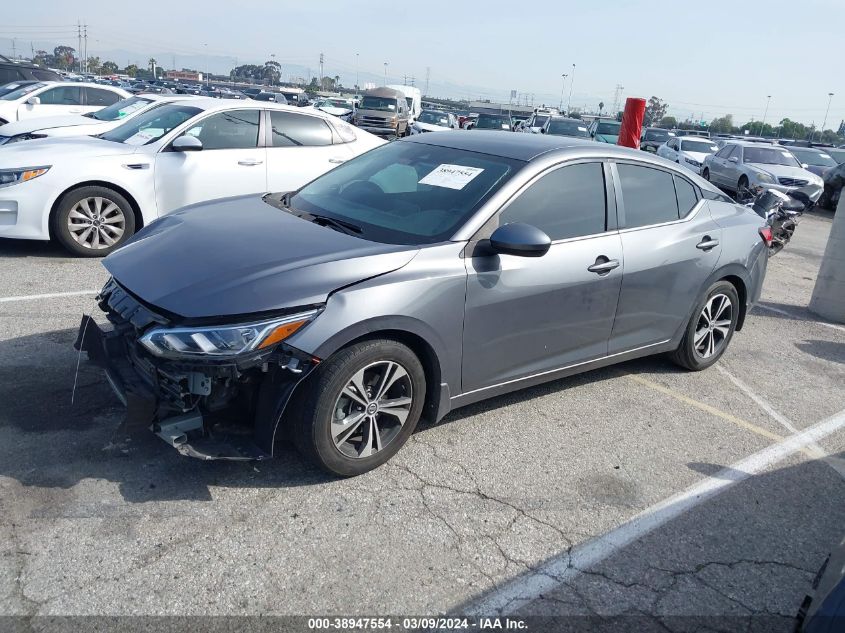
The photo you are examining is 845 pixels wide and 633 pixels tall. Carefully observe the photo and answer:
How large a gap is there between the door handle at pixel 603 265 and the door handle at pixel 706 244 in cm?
97

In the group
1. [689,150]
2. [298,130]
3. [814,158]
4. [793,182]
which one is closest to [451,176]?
[298,130]

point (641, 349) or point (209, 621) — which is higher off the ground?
point (641, 349)

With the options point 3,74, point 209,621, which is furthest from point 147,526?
point 3,74

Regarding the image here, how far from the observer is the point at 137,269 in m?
3.71

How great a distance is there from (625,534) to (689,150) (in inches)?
825

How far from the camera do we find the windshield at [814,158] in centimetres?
2188

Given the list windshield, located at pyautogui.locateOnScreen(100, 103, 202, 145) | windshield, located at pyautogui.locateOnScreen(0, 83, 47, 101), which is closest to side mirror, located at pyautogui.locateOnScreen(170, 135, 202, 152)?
windshield, located at pyautogui.locateOnScreen(100, 103, 202, 145)

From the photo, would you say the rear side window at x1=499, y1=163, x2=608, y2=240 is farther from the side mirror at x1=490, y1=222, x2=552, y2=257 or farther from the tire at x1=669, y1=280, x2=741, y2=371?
the tire at x1=669, y1=280, x2=741, y2=371

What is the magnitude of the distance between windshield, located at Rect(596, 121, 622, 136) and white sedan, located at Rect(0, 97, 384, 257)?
1823cm

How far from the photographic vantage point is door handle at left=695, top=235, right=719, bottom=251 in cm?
516

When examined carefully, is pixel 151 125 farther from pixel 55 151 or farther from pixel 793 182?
pixel 793 182

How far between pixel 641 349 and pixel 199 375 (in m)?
3.06

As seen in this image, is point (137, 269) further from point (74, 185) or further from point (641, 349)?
point (74, 185)

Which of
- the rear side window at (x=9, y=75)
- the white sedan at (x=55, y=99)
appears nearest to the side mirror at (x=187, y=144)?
the white sedan at (x=55, y=99)
